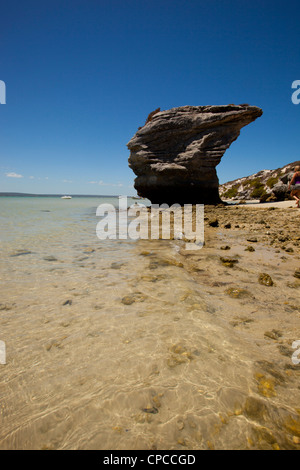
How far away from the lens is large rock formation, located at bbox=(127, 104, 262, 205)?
1673cm

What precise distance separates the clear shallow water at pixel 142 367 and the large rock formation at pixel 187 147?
15.5 metres

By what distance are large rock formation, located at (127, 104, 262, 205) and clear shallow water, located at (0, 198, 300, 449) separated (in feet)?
50.8

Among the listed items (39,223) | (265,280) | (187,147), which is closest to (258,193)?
(187,147)

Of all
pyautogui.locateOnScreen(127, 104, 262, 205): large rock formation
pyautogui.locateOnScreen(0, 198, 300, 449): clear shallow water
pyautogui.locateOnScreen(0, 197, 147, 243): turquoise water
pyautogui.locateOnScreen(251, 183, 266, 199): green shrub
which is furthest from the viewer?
pyautogui.locateOnScreen(251, 183, 266, 199): green shrub

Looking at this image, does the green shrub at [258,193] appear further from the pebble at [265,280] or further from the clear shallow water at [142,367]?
the clear shallow water at [142,367]

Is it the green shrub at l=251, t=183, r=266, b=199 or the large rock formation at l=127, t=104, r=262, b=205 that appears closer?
the large rock formation at l=127, t=104, r=262, b=205

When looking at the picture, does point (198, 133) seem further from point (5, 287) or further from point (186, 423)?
point (186, 423)

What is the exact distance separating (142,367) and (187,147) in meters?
18.4

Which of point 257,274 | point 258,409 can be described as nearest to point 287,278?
point 257,274

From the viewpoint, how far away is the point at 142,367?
1992mm

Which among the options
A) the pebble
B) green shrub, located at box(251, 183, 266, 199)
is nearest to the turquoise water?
the pebble

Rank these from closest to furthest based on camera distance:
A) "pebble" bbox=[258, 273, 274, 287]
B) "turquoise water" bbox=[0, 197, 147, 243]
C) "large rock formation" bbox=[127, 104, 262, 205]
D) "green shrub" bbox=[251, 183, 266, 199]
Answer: "pebble" bbox=[258, 273, 274, 287]
"turquoise water" bbox=[0, 197, 147, 243]
"large rock formation" bbox=[127, 104, 262, 205]
"green shrub" bbox=[251, 183, 266, 199]

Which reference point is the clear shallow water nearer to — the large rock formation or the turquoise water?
the turquoise water
